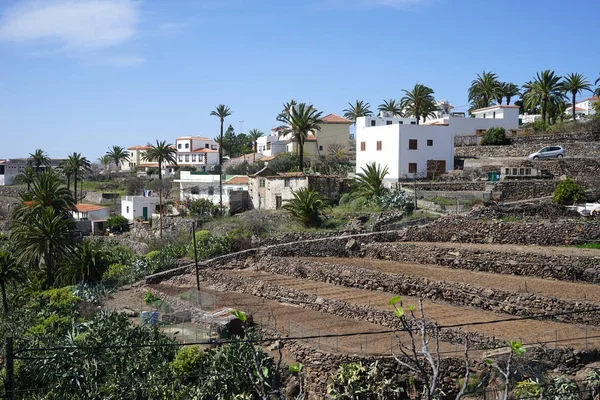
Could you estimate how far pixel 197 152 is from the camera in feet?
287

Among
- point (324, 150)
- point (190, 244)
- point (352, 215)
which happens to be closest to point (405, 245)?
point (352, 215)

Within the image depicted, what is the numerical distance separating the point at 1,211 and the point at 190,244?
35.8m

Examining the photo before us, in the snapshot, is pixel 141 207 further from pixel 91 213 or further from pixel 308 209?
pixel 308 209

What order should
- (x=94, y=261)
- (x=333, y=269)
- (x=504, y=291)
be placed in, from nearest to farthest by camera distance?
1. (x=504, y=291)
2. (x=333, y=269)
3. (x=94, y=261)

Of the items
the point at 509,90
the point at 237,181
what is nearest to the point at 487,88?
the point at 509,90

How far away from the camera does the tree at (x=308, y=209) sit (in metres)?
38.9

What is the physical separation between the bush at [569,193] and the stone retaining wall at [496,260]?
9355mm

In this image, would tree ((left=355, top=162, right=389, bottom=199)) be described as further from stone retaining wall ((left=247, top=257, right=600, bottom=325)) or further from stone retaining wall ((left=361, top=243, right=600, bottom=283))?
stone retaining wall ((left=247, top=257, right=600, bottom=325))

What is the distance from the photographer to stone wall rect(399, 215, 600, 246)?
3021cm

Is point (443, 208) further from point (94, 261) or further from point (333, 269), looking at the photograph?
point (94, 261)

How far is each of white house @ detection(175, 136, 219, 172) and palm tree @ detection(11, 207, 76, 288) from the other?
47.8m

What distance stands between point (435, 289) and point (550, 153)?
24901 mm

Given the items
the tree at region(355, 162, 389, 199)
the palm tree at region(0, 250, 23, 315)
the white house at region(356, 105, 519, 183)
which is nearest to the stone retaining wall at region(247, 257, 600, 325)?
the tree at region(355, 162, 389, 199)

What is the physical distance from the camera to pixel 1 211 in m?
64.9
